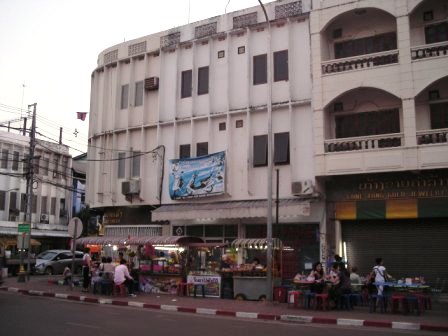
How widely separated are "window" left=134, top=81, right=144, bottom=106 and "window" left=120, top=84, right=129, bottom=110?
634 mm

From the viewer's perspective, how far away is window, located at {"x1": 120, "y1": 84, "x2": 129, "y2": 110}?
28.5 metres

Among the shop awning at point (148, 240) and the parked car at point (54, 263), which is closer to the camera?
the shop awning at point (148, 240)

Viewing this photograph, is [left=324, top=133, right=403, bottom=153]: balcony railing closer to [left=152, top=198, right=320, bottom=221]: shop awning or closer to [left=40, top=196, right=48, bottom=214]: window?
[left=152, top=198, right=320, bottom=221]: shop awning

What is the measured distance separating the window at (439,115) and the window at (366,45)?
3088 millimetres

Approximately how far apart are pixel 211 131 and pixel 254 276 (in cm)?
806

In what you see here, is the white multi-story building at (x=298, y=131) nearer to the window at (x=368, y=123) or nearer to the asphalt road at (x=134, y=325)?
the window at (x=368, y=123)

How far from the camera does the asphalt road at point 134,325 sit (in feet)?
36.3

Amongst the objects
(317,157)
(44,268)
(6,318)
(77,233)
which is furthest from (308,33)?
(44,268)

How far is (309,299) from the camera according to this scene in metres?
17.2

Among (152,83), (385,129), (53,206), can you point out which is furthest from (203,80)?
(53,206)

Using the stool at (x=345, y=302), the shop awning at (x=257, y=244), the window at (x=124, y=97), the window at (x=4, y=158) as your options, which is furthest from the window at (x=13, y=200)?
the stool at (x=345, y=302)

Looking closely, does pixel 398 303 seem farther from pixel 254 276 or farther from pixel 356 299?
pixel 254 276

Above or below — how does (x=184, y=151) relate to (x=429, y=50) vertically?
below

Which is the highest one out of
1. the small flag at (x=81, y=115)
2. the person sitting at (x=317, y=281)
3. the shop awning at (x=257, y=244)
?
the small flag at (x=81, y=115)
